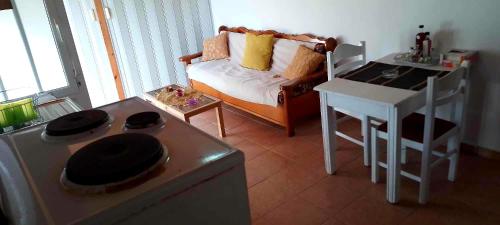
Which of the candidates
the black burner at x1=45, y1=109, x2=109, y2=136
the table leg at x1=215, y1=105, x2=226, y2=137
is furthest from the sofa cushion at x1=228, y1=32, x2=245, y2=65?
the black burner at x1=45, y1=109, x2=109, y2=136

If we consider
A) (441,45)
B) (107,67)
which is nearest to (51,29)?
(107,67)

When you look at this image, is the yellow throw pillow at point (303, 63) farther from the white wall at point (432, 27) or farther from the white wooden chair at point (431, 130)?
the white wooden chair at point (431, 130)

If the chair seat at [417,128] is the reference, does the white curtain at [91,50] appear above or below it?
above

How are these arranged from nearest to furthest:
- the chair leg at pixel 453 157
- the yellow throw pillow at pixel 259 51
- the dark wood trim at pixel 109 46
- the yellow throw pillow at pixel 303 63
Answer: the chair leg at pixel 453 157, the yellow throw pillow at pixel 303 63, the yellow throw pillow at pixel 259 51, the dark wood trim at pixel 109 46

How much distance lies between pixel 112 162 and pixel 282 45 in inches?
118

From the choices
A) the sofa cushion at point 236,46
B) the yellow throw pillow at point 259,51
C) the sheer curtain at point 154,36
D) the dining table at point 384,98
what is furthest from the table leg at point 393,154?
the sheer curtain at point 154,36

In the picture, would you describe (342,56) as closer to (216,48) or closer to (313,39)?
(313,39)

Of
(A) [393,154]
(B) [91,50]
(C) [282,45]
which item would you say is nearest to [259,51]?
(C) [282,45]

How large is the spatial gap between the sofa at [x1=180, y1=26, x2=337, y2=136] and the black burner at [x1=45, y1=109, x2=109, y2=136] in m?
1.91

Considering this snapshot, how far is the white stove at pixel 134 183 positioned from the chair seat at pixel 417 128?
1468 millimetres

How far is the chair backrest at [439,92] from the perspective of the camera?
184 centimetres

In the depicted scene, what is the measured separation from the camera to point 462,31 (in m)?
2.40

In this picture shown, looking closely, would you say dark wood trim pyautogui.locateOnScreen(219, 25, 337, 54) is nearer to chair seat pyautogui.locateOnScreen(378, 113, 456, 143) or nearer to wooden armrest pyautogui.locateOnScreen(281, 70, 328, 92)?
wooden armrest pyautogui.locateOnScreen(281, 70, 328, 92)

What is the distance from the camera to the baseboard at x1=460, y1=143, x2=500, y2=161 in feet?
8.14
